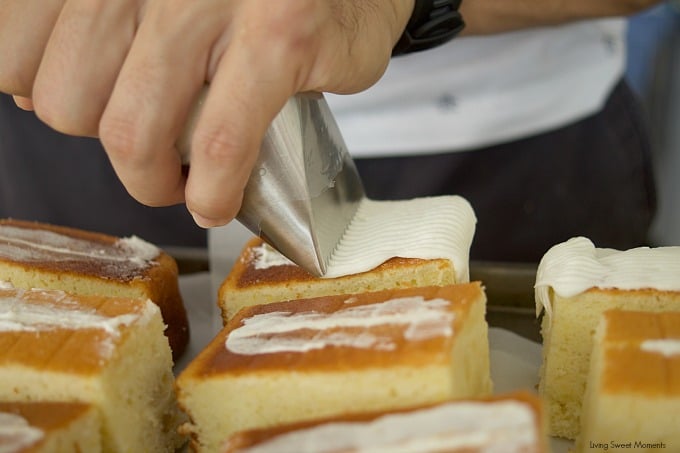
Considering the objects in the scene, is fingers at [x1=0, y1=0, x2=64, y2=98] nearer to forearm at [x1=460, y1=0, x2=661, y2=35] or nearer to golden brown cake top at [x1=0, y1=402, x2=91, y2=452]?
golden brown cake top at [x1=0, y1=402, x2=91, y2=452]

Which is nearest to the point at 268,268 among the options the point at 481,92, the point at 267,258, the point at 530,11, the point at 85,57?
the point at 267,258

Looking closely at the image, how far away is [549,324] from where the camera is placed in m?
1.54

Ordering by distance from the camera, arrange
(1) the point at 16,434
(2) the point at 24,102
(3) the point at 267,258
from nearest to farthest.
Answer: (1) the point at 16,434
(2) the point at 24,102
(3) the point at 267,258

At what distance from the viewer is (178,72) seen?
126 cm

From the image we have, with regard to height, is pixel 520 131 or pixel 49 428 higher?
pixel 49 428

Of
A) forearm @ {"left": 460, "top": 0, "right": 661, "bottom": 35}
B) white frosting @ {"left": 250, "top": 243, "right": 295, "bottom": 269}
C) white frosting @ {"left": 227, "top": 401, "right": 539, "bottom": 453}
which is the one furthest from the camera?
forearm @ {"left": 460, "top": 0, "right": 661, "bottom": 35}

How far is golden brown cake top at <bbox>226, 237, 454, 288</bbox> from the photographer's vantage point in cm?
161

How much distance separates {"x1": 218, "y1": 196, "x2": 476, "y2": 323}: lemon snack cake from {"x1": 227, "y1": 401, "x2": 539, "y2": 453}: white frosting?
1.62 ft

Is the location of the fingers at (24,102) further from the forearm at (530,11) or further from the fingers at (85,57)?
the forearm at (530,11)

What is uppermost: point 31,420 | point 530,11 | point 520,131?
point 530,11

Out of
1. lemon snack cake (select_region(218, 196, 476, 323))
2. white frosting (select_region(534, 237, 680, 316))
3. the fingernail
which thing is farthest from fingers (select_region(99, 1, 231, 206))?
white frosting (select_region(534, 237, 680, 316))

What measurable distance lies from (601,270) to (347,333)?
572 mm

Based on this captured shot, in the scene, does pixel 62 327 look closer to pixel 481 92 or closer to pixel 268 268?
pixel 268 268

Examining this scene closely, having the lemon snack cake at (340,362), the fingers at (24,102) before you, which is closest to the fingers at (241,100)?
the lemon snack cake at (340,362)
